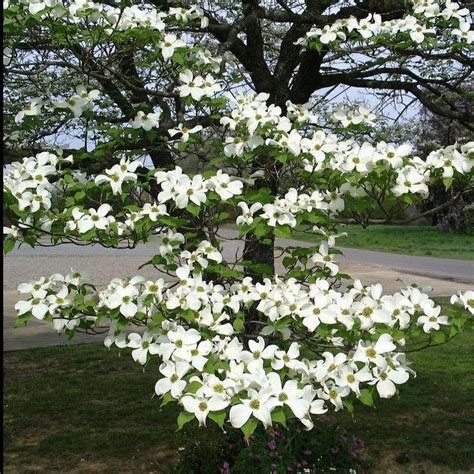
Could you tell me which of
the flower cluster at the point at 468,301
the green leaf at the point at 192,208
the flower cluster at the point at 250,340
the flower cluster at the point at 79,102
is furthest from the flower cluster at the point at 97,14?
the flower cluster at the point at 468,301

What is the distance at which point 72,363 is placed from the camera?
695 centimetres

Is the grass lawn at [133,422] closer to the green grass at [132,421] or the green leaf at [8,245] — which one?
the green grass at [132,421]

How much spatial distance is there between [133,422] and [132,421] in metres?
0.03

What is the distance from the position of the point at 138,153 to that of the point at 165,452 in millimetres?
1920

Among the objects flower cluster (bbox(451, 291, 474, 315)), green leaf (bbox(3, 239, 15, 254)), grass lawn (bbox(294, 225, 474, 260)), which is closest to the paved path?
grass lawn (bbox(294, 225, 474, 260))

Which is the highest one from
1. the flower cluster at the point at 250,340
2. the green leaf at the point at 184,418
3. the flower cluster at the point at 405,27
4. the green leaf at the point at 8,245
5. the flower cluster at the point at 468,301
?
the flower cluster at the point at 405,27

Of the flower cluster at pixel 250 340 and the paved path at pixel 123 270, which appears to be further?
the paved path at pixel 123 270

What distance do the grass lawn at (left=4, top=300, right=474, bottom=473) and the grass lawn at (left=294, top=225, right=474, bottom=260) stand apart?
479 inches

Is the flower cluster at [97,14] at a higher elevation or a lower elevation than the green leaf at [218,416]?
higher

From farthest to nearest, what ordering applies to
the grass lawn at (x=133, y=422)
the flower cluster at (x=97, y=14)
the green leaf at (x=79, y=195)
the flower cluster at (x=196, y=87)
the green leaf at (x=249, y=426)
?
the grass lawn at (x=133, y=422)
the flower cluster at (x=196, y=87)
the flower cluster at (x=97, y=14)
the green leaf at (x=79, y=195)
the green leaf at (x=249, y=426)

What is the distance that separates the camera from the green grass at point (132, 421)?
168 inches

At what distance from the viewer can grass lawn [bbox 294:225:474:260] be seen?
19.4 m

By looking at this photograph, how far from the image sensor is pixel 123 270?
14.4 meters

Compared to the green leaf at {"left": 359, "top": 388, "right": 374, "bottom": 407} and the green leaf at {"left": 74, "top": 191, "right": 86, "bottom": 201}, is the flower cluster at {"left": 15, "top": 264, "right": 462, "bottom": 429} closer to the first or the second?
the green leaf at {"left": 359, "top": 388, "right": 374, "bottom": 407}
